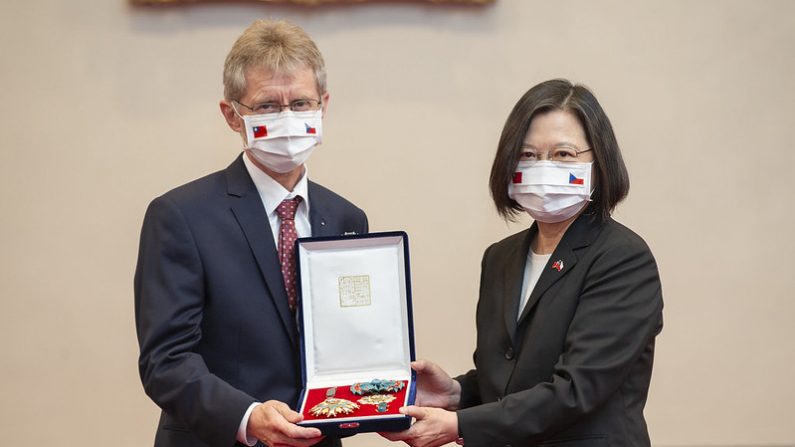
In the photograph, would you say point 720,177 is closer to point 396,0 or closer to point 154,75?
point 396,0

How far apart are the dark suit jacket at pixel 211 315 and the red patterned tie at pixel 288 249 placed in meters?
0.03

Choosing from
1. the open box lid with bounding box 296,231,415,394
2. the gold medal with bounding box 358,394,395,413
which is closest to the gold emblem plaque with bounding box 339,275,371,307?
the open box lid with bounding box 296,231,415,394

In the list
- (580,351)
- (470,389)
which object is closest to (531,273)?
(580,351)

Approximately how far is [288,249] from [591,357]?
2.63 ft

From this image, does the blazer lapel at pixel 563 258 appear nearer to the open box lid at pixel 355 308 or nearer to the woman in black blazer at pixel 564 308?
the woman in black blazer at pixel 564 308

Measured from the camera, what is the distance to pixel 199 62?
3.91 m

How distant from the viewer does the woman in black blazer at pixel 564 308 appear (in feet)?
7.45

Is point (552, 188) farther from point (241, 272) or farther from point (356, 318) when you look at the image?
point (241, 272)

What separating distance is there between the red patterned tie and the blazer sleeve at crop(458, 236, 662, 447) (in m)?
0.53

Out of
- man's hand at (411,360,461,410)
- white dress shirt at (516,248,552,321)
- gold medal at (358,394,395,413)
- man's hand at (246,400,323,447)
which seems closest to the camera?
man's hand at (246,400,323,447)

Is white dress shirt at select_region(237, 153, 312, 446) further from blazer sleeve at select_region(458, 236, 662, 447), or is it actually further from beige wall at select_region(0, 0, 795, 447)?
beige wall at select_region(0, 0, 795, 447)

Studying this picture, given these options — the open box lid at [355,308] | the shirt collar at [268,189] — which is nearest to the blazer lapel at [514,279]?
the open box lid at [355,308]

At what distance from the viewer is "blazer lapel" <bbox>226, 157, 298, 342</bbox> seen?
2316mm

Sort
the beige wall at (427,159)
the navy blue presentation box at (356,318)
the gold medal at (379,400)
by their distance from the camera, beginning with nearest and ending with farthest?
Answer: the gold medal at (379,400), the navy blue presentation box at (356,318), the beige wall at (427,159)
